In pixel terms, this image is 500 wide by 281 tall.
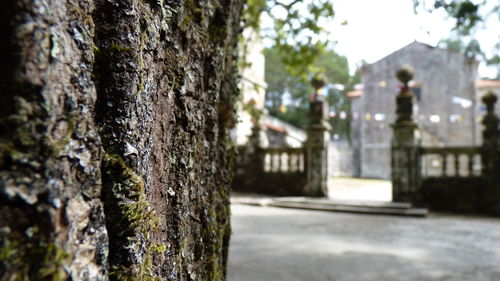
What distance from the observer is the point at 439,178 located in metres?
8.62

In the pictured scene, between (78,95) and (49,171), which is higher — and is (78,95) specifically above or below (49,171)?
above

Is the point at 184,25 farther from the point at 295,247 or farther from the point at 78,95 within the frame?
the point at 295,247

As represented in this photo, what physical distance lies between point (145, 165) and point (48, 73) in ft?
1.24

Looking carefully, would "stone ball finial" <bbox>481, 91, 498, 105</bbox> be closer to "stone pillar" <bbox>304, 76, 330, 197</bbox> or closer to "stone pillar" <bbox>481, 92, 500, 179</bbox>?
"stone pillar" <bbox>481, 92, 500, 179</bbox>

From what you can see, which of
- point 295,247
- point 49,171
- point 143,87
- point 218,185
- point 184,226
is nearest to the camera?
point 49,171

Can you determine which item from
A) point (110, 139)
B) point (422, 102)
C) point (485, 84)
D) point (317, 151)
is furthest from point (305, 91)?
point (110, 139)

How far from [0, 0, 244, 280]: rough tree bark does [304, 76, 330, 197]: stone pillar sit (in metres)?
8.67

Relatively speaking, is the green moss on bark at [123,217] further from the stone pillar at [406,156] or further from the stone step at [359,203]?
the stone pillar at [406,156]

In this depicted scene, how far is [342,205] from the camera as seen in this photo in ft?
28.7

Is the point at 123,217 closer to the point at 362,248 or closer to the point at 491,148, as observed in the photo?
the point at 362,248

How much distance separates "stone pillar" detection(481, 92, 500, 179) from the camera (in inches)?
320

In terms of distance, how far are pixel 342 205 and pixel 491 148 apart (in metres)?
3.40

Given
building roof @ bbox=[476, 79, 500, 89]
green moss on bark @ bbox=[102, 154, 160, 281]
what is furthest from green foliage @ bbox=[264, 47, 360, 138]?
green moss on bark @ bbox=[102, 154, 160, 281]

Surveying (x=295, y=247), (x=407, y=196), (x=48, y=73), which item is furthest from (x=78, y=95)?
(x=407, y=196)
